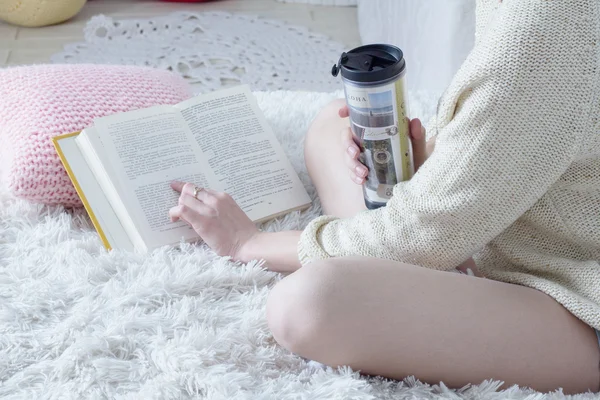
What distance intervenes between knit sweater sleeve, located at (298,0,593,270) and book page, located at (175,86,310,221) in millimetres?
345

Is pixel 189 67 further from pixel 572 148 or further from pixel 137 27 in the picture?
pixel 572 148

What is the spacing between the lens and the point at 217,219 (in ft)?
3.44

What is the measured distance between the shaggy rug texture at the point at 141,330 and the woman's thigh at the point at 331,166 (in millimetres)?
166

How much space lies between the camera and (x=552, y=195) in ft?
2.66

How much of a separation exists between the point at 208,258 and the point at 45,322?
8.7 inches

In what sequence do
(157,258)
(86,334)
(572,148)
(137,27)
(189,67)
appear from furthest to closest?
(137,27) < (189,67) < (157,258) < (86,334) < (572,148)

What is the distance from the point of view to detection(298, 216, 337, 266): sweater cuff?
2.95 ft

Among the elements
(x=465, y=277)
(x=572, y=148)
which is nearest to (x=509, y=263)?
(x=465, y=277)

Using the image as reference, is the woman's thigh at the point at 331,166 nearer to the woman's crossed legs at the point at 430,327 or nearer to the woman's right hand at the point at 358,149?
the woman's right hand at the point at 358,149

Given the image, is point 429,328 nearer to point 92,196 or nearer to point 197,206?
point 197,206

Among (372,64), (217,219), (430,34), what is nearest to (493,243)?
(372,64)

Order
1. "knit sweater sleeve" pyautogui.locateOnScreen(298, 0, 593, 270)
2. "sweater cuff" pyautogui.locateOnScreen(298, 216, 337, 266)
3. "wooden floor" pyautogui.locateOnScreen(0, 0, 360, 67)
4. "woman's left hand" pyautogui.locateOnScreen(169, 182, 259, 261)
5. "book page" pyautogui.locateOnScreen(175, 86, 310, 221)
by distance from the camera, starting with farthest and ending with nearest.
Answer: "wooden floor" pyautogui.locateOnScreen(0, 0, 360, 67)
"book page" pyautogui.locateOnScreen(175, 86, 310, 221)
"woman's left hand" pyautogui.locateOnScreen(169, 182, 259, 261)
"sweater cuff" pyautogui.locateOnScreen(298, 216, 337, 266)
"knit sweater sleeve" pyautogui.locateOnScreen(298, 0, 593, 270)

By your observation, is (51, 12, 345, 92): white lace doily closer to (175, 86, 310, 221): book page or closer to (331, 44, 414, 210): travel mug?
(175, 86, 310, 221): book page

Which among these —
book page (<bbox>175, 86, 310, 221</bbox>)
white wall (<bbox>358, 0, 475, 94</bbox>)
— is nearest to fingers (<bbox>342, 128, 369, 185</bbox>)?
book page (<bbox>175, 86, 310, 221</bbox>)
